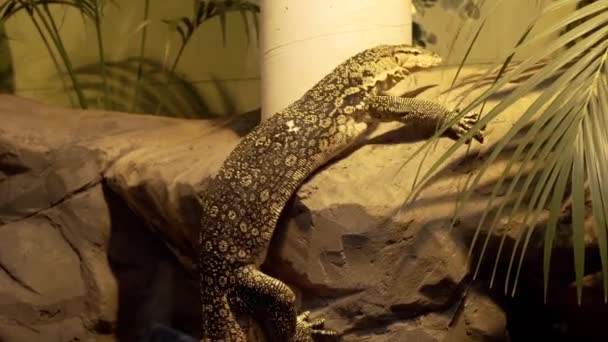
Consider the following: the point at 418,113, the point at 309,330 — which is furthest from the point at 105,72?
the point at 309,330

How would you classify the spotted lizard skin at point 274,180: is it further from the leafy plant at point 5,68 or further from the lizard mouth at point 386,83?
the leafy plant at point 5,68

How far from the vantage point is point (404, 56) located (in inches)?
107

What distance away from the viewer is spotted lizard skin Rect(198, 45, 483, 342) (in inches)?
93.9

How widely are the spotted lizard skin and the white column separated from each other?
0.24 feet

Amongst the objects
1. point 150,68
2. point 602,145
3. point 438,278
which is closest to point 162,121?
point 150,68

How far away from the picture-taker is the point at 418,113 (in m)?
2.51

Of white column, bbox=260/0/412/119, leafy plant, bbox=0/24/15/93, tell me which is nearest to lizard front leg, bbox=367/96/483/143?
white column, bbox=260/0/412/119

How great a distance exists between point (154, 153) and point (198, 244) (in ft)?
1.62

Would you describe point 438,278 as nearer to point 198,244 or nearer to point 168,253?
point 198,244

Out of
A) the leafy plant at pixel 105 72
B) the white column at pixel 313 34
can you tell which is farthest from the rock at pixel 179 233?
the leafy plant at pixel 105 72

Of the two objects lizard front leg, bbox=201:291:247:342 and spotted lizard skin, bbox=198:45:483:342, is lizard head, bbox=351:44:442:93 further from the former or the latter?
lizard front leg, bbox=201:291:247:342

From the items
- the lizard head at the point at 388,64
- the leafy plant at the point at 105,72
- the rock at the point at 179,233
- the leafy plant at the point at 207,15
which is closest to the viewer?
the rock at the point at 179,233

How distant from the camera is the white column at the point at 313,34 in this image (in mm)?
2602

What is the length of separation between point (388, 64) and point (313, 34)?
0.26m
